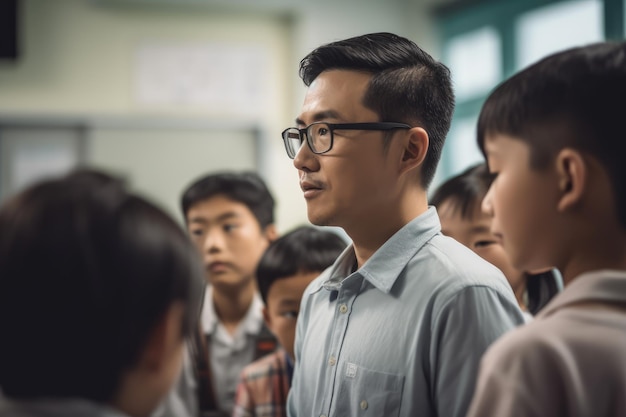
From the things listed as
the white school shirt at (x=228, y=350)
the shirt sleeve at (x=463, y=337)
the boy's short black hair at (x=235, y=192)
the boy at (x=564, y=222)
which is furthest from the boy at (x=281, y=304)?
the boy at (x=564, y=222)

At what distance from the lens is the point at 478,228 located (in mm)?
1722

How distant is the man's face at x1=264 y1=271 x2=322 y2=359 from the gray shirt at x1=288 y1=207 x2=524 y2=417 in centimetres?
48

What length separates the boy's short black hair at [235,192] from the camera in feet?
7.68

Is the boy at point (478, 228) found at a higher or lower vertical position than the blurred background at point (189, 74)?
lower

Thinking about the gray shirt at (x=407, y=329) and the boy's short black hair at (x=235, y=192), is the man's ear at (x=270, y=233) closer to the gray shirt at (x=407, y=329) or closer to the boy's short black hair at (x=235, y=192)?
the boy's short black hair at (x=235, y=192)

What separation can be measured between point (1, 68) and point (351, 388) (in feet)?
14.3

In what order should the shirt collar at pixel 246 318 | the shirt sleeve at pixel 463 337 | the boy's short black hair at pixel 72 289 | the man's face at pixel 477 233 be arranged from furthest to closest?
the shirt collar at pixel 246 318 < the man's face at pixel 477 233 < the shirt sleeve at pixel 463 337 < the boy's short black hair at pixel 72 289

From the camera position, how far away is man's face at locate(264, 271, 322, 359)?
6.06ft

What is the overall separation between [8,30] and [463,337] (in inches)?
176

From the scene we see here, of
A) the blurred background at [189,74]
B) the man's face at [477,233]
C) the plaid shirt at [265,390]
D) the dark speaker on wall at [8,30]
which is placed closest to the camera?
the man's face at [477,233]

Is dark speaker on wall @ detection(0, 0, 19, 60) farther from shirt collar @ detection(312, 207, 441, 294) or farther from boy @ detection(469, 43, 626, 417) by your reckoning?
boy @ detection(469, 43, 626, 417)

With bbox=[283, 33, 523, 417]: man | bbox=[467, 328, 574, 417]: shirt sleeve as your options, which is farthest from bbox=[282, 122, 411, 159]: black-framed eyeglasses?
bbox=[467, 328, 574, 417]: shirt sleeve

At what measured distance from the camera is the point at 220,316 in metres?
2.27

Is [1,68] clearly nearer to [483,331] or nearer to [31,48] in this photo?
[31,48]
